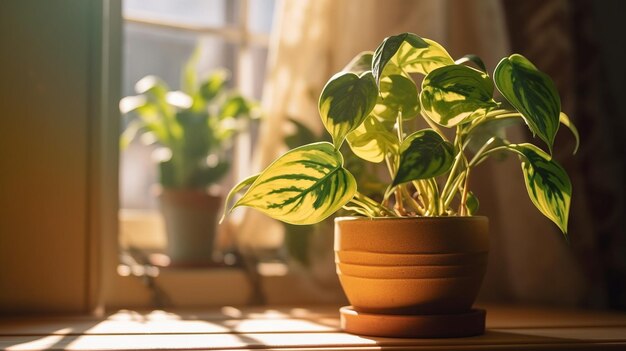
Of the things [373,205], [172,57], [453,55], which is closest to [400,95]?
[373,205]

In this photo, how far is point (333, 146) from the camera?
90 cm

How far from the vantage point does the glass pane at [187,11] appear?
5.90 feet

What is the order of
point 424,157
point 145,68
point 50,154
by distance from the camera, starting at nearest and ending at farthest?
point 424,157, point 50,154, point 145,68

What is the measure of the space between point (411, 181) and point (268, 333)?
0.95 ft

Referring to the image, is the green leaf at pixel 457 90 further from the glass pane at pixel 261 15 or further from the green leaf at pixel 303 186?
the glass pane at pixel 261 15

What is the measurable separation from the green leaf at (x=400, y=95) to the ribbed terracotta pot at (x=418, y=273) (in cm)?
17

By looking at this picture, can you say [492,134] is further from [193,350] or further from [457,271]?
[193,350]

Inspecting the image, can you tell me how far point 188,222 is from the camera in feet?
5.24

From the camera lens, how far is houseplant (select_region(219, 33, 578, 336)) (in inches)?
34.0

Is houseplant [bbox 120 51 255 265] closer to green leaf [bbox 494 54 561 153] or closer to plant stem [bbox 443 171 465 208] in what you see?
plant stem [bbox 443 171 465 208]

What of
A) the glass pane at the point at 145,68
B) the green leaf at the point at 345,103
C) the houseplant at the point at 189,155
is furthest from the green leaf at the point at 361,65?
the glass pane at the point at 145,68

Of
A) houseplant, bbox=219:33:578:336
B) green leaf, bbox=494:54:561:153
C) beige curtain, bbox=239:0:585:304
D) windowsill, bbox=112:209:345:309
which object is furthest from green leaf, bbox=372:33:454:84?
windowsill, bbox=112:209:345:309

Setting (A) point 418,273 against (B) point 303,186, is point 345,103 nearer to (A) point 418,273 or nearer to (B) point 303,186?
(B) point 303,186

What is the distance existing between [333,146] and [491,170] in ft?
2.61
